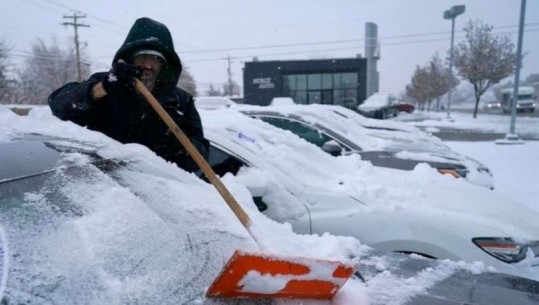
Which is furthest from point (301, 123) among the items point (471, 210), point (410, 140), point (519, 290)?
point (519, 290)

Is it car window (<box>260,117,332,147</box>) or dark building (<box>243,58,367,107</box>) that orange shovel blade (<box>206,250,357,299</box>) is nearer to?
car window (<box>260,117,332,147</box>)

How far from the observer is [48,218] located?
116 cm

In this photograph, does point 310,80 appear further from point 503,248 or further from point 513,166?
A: point 503,248

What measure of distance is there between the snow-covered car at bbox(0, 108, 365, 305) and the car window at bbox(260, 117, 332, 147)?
4110 millimetres

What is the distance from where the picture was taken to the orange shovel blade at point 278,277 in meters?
1.13

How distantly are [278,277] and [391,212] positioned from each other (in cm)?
175

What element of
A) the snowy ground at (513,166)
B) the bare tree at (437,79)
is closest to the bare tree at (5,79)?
the snowy ground at (513,166)

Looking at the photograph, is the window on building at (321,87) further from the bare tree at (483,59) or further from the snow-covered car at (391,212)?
the snow-covered car at (391,212)

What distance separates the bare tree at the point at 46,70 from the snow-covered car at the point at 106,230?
154 feet

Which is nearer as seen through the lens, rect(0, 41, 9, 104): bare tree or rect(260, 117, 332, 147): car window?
rect(260, 117, 332, 147): car window

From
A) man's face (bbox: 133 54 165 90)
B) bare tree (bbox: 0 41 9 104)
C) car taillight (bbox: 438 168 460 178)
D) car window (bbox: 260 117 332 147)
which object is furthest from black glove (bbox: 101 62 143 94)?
bare tree (bbox: 0 41 9 104)

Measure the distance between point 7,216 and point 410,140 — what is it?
7.54 meters

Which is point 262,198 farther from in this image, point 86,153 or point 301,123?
point 301,123

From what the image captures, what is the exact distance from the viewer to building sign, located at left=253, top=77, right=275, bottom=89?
3584cm
